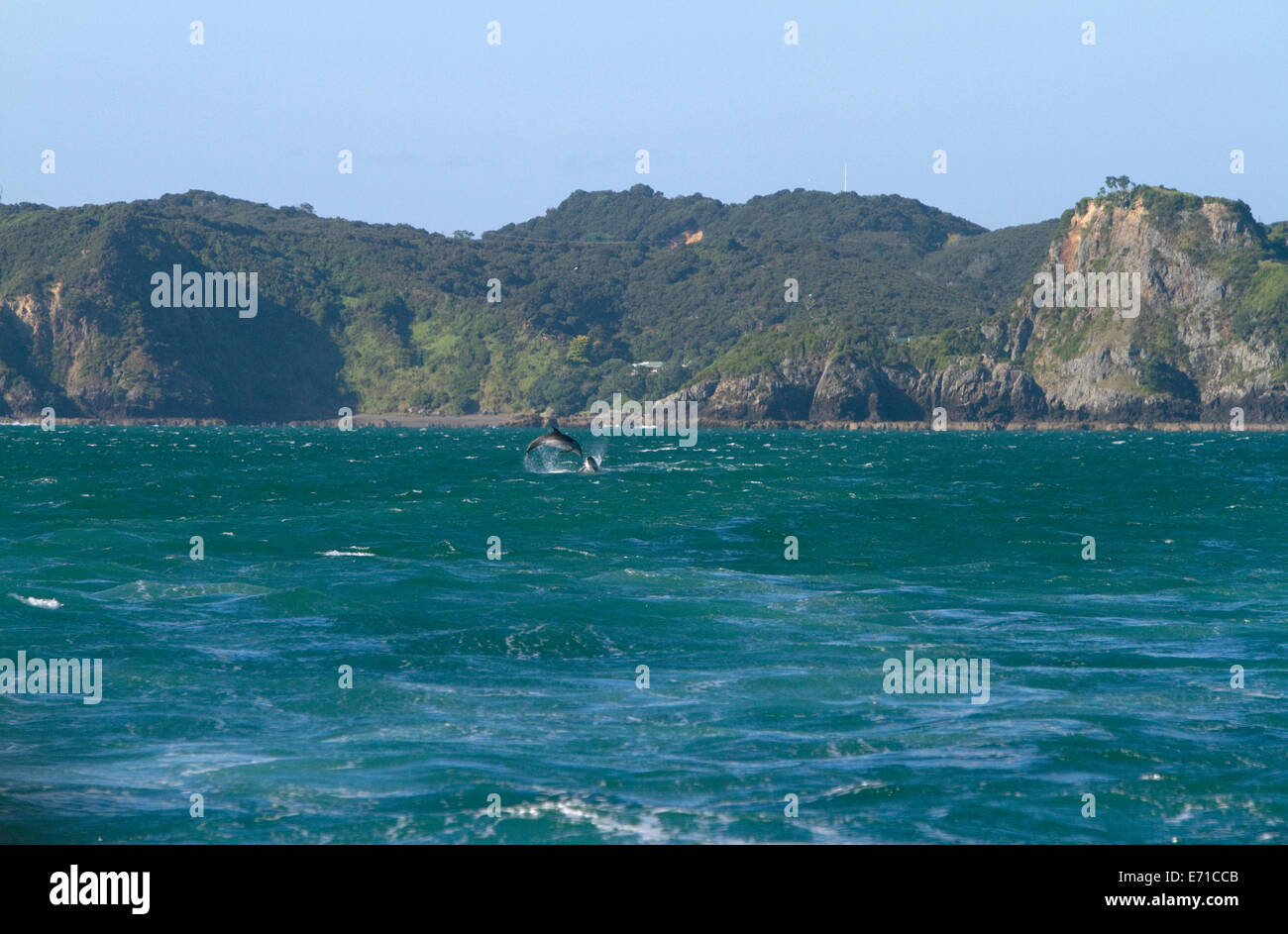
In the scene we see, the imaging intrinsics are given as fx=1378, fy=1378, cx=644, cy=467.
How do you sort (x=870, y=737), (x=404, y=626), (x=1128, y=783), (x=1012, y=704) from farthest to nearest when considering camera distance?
(x=404, y=626)
(x=1012, y=704)
(x=870, y=737)
(x=1128, y=783)

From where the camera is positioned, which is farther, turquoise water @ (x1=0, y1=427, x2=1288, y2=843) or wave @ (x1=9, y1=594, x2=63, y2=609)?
wave @ (x1=9, y1=594, x2=63, y2=609)

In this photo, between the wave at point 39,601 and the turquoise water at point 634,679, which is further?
the wave at point 39,601

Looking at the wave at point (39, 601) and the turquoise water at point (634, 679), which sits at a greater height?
the wave at point (39, 601)

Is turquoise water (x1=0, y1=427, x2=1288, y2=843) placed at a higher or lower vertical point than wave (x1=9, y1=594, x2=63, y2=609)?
lower

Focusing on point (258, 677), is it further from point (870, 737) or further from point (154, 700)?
point (870, 737)

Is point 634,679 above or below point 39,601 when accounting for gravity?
below
